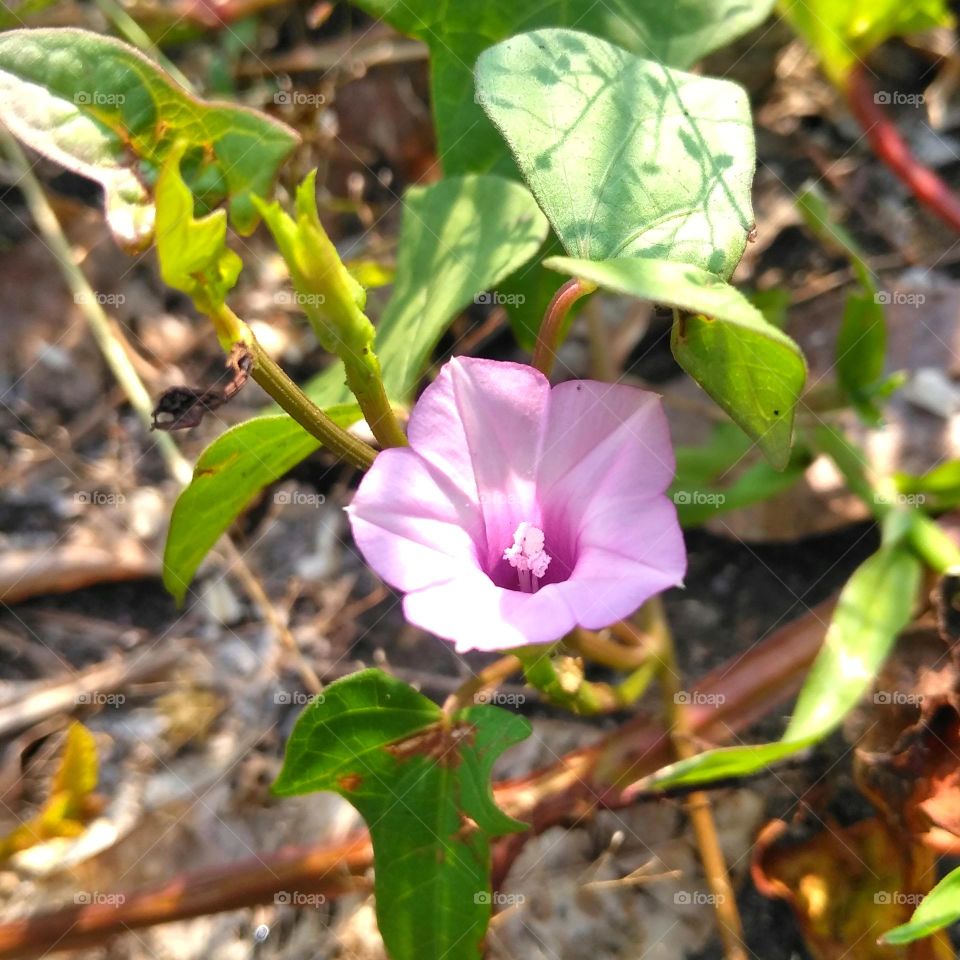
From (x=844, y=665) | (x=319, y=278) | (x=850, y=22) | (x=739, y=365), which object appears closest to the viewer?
(x=319, y=278)

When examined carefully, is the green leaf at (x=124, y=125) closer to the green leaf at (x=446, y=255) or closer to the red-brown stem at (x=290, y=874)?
the green leaf at (x=446, y=255)

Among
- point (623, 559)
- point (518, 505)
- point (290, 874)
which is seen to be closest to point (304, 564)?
point (290, 874)


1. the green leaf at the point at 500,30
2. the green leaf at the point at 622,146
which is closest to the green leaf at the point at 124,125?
the green leaf at the point at 622,146

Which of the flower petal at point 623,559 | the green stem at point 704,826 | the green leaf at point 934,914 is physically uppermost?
the flower petal at point 623,559

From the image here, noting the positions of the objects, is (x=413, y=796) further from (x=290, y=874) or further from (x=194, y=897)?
(x=194, y=897)

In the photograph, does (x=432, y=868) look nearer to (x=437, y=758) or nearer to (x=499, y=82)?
(x=437, y=758)

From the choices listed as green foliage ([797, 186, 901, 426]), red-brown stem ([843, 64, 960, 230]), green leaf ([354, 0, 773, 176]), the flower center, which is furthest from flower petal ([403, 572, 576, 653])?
red-brown stem ([843, 64, 960, 230])
